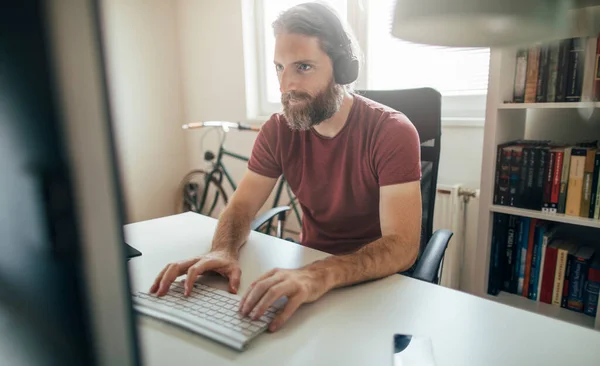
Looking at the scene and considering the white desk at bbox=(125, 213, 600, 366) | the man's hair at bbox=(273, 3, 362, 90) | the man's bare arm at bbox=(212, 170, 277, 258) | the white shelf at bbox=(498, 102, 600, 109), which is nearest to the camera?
the white desk at bbox=(125, 213, 600, 366)

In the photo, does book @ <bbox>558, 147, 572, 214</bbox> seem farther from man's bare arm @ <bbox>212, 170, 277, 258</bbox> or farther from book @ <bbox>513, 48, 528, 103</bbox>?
man's bare arm @ <bbox>212, 170, 277, 258</bbox>

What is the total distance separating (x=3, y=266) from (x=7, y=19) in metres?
0.08

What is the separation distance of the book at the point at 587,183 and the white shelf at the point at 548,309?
39 cm

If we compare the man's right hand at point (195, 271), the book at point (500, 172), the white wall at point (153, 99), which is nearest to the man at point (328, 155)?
the man's right hand at point (195, 271)

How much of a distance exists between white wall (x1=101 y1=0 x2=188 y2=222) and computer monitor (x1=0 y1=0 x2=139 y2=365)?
2750 mm

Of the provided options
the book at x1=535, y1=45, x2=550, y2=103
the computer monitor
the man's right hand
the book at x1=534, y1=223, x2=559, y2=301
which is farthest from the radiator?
the computer monitor

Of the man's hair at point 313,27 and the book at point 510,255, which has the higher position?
the man's hair at point 313,27

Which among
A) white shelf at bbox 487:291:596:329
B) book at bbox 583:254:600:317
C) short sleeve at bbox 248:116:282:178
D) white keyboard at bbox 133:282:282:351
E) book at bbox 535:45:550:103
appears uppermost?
book at bbox 535:45:550:103

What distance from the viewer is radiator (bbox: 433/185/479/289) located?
182 centimetres

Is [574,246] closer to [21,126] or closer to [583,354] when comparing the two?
[583,354]

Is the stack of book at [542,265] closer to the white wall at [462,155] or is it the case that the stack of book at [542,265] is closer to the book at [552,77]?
the white wall at [462,155]

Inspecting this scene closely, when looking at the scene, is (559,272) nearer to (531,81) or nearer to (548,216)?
(548,216)

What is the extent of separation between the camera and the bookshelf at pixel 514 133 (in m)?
1.43

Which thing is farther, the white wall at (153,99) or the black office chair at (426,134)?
the white wall at (153,99)
